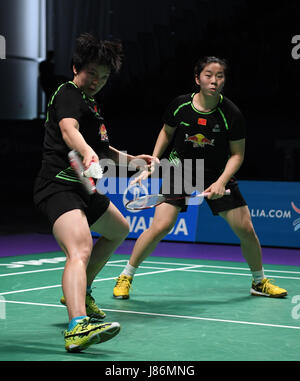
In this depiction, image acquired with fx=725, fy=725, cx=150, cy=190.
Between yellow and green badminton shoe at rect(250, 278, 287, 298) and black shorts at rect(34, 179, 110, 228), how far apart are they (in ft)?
6.44

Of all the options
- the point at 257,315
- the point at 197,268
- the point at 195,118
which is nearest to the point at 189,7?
the point at 197,268

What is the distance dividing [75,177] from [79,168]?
19 centimetres

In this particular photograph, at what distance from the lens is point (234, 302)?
542cm

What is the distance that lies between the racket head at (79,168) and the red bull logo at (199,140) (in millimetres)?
1671

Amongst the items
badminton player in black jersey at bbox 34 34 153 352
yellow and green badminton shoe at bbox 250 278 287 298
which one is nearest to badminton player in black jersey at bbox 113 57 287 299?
yellow and green badminton shoe at bbox 250 278 287 298

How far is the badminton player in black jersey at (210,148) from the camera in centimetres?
539

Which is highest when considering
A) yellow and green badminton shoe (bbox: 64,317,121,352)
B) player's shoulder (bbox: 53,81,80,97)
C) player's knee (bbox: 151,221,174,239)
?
player's shoulder (bbox: 53,81,80,97)

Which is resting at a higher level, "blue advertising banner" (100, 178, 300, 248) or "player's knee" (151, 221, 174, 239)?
A: "player's knee" (151, 221, 174, 239)

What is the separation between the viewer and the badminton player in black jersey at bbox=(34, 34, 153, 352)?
3.70 m

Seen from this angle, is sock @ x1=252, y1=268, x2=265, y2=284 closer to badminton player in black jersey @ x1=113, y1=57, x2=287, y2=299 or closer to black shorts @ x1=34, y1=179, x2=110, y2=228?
badminton player in black jersey @ x1=113, y1=57, x2=287, y2=299

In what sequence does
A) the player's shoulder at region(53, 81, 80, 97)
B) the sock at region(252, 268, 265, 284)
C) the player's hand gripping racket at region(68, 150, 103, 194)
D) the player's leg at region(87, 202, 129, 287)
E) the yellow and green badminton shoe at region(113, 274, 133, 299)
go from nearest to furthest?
the player's hand gripping racket at region(68, 150, 103, 194) → the player's shoulder at region(53, 81, 80, 97) → the player's leg at region(87, 202, 129, 287) → the yellow and green badminton shoe at region(113, 274, 133, 299) → the sock at region(252, 268, 265, 284)

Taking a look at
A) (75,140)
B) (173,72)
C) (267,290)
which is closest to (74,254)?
(75,140)

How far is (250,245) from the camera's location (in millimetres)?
5617

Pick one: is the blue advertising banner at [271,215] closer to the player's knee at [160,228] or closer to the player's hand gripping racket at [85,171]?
the player's knee at [160,228]
